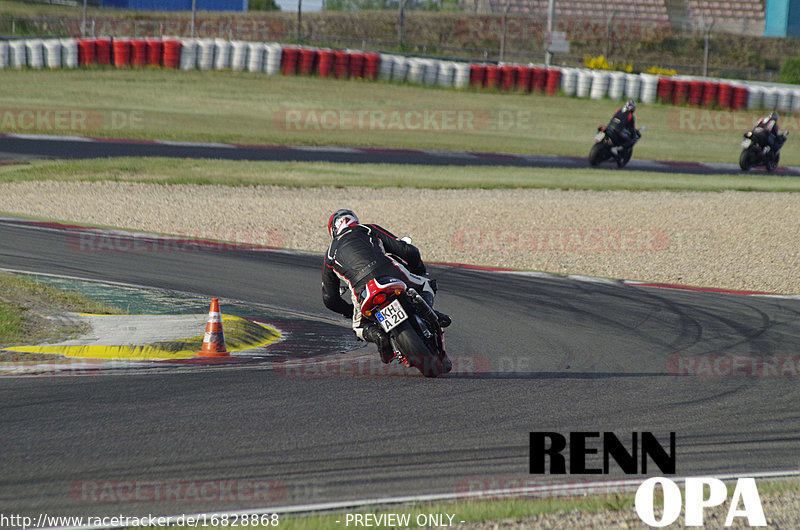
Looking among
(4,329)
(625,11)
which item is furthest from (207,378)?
(625,11)

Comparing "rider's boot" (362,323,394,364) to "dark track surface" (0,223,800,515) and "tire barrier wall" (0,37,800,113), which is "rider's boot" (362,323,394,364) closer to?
"dark track surface" (0,223,800,515)

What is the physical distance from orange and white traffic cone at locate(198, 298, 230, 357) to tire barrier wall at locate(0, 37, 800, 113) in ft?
88.5

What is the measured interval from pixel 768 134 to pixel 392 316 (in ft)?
62.1

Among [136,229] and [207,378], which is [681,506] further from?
[136,229]

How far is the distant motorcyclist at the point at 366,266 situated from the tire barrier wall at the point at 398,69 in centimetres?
2685

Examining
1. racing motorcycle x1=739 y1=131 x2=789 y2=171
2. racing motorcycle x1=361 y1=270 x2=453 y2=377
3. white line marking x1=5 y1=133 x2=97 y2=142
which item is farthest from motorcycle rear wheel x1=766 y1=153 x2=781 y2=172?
racing motorcycle x1=361 y1=270 x2=453 y2=377

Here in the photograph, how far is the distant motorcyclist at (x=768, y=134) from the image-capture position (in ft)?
74.0

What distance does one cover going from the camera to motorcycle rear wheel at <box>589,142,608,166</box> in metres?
22.8

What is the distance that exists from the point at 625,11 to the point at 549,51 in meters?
14.4

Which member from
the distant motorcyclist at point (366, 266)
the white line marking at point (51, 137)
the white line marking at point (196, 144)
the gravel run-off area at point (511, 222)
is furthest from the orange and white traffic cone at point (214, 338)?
the white line marking at point (51, 137)

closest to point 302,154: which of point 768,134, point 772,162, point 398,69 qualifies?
point 768,134

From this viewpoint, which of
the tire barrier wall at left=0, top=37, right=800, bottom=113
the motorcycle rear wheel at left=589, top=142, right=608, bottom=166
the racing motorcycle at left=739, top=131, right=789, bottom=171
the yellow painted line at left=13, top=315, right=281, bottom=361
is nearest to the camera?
the yellow painted line at left=13, top=315, right=281, bottom=361

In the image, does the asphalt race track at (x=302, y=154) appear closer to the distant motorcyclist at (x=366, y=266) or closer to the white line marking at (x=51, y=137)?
the white line marking at (x=51, y=137)

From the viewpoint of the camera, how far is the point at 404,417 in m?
5.82
